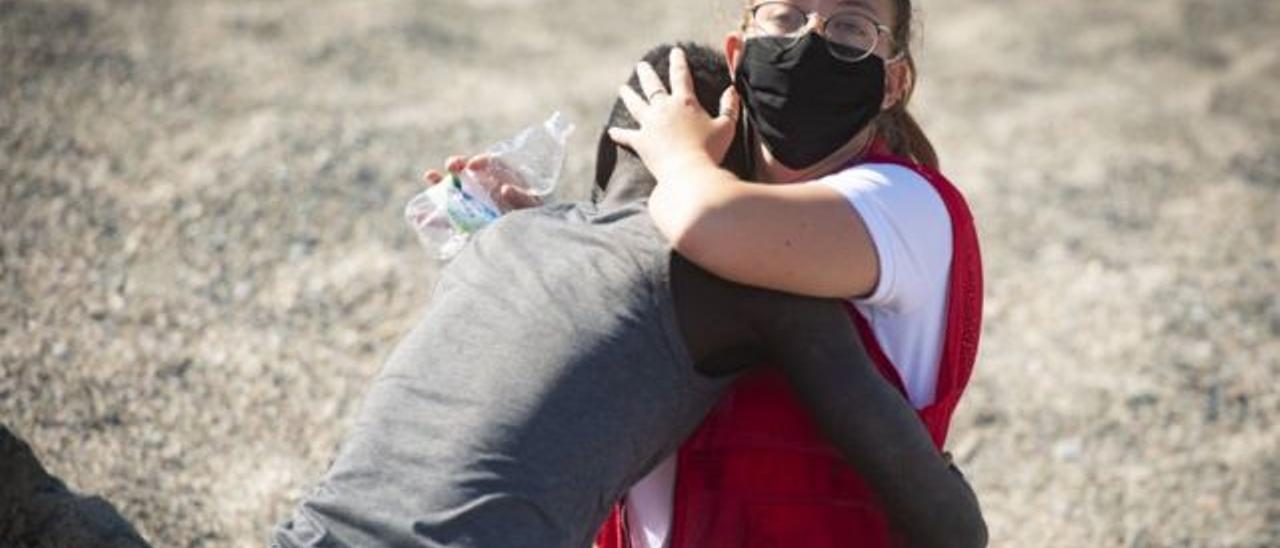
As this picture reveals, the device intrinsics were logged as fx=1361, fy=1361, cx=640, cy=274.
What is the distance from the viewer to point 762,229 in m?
2.19

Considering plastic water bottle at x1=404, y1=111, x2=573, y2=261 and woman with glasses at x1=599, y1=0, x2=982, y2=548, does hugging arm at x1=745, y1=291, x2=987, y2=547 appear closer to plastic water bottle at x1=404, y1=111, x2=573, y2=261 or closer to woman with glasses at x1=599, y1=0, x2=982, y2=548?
woman with glasses at x1=599, y1=0, x2=982, y2=548

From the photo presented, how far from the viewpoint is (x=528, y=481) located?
6.98 ft

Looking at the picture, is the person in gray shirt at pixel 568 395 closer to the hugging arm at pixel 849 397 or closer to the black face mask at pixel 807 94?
the hugging arm at pixel 849 397

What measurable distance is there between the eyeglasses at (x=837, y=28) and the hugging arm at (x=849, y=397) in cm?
58

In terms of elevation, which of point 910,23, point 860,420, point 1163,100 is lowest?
point 1163,100

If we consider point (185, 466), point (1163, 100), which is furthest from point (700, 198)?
point (1163, 100)

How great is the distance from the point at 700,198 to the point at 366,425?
0.66 metres

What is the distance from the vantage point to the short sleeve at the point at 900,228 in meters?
2.28

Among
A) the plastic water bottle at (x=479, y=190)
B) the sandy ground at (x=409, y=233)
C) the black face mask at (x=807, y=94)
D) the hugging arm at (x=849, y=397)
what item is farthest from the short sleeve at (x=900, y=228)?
the sandy ground at (x=409, y=233)

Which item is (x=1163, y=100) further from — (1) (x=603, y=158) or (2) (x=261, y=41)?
(1) (x=603, y=158)

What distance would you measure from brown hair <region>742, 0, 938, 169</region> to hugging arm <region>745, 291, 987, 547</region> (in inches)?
24.8

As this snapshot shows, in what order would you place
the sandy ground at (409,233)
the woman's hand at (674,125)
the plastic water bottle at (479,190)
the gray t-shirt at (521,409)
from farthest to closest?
the sandy ground at (409,233)
the plastic water bottle at (479,190)
the woman's hand at (674,125)
the gray t-shirt at (521,409)

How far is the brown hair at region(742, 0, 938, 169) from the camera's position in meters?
2.69

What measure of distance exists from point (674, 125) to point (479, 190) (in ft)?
2.16
